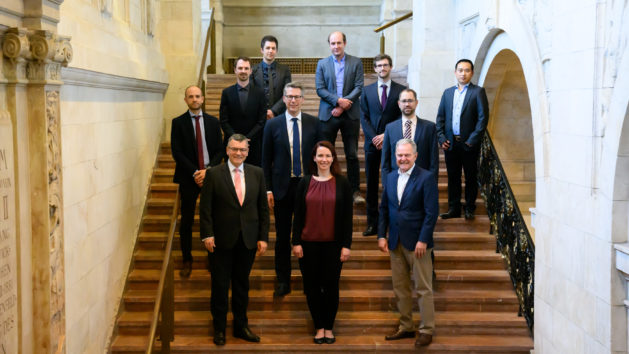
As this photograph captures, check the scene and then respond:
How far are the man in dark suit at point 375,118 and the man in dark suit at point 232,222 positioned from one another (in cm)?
159

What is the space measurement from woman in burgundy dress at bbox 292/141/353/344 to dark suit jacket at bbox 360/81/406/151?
1.37 meters

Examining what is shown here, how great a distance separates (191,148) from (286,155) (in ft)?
3.31

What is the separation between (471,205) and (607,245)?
9.99 ft

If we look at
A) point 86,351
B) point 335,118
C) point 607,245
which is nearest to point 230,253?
point 86,351

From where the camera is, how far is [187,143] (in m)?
7.40

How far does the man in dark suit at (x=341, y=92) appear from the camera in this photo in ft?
25.5

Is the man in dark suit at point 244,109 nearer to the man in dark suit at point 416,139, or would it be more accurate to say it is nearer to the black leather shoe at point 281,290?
the man in dark suit at point 416,139

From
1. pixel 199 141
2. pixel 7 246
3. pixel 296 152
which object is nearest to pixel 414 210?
pixel 296 152

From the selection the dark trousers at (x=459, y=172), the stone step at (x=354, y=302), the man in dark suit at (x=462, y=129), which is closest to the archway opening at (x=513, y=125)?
the man in dark suit at (x=462, y=129)

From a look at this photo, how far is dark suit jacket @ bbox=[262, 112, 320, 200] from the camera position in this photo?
23.1 ft

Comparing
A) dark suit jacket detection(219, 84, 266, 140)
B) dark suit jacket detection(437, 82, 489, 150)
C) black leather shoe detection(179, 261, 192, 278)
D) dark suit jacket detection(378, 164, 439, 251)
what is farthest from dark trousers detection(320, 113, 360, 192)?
black leather shoe detection(179, 261, 192, 278)

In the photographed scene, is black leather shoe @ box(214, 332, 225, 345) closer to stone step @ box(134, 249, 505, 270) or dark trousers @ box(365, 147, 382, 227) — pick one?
stone step @ box(134, 249, 505, 270)

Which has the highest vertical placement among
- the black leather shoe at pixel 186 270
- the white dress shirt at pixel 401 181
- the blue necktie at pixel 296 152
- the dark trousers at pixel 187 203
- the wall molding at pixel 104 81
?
the wall molding at pixel 104 81

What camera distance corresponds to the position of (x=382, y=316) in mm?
7176
